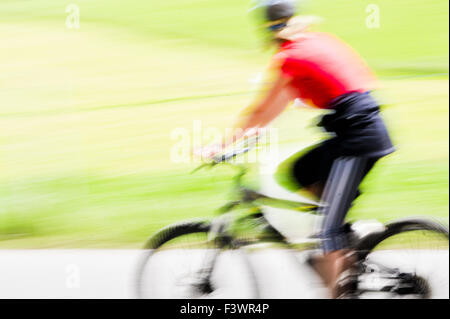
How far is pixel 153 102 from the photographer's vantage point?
6188 mm

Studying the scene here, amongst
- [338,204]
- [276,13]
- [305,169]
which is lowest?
[338,204]

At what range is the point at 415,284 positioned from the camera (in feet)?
12.3

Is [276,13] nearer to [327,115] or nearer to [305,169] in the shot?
[327,115]

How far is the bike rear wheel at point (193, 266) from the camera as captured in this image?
3785 millimetres

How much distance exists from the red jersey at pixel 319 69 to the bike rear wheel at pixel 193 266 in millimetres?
907

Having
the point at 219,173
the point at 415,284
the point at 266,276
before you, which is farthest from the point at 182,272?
the point at 219,173

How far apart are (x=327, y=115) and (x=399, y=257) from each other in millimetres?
888

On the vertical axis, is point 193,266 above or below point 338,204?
below

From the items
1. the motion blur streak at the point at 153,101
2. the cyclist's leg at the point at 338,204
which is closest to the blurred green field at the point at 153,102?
the motion blur streak at the point at 153,101

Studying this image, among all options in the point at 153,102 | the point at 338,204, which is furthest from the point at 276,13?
the point at 153,102

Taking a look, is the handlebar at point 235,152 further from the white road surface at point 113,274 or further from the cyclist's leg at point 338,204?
the white road surface at point 113,274

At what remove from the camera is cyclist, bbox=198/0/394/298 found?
3457 millimetres

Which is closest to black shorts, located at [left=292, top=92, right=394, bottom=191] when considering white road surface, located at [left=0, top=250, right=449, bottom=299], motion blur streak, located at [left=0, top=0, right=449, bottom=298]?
white road surface, located at [left=0, top=250, right=449, bottom=299]
